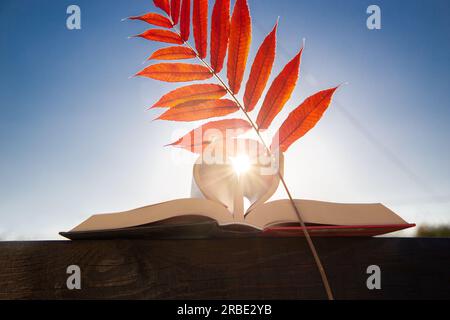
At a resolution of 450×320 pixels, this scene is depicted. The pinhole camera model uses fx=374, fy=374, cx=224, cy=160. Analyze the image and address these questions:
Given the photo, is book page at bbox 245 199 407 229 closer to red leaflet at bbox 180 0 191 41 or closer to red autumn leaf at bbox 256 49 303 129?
red autumn leaf at bbox 256 49 303 129

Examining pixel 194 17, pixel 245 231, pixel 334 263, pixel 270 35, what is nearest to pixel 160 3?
pixel 194 17

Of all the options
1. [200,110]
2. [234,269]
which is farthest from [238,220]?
[200,110]

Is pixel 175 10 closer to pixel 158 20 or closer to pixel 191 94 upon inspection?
pixel 158 20

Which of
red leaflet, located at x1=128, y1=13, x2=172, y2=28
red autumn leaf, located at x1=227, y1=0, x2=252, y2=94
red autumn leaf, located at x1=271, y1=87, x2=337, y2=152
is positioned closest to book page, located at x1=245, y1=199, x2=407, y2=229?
red autumn leaf, located at x1=271, y1=87, x2=337, y2=152

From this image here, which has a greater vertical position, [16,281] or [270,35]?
[270,35]

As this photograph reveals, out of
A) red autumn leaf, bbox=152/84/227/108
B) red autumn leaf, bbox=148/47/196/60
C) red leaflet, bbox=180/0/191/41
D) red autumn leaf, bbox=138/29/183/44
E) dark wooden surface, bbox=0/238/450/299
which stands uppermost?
red leaflet, bbox=180/0/191/41

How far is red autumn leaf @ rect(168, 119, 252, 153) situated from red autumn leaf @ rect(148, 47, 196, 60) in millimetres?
126

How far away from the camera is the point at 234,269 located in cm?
56

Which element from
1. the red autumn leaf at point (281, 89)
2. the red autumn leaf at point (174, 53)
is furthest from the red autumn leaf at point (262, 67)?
the red autumn leaf at point (174, 53)

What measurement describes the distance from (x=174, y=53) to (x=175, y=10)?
0.24 feet

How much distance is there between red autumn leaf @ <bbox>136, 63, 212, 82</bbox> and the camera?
1.94 ft

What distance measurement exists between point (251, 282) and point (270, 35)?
0.36 meters
